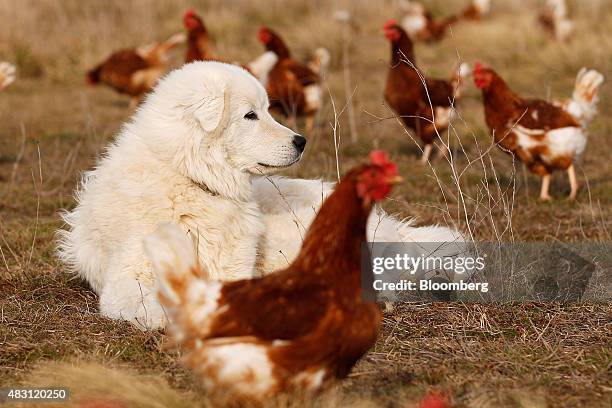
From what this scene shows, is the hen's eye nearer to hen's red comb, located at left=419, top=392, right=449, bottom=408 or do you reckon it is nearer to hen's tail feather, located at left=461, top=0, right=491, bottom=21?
hen's red comb, located at left=419, top=392, right=449, bottom=408

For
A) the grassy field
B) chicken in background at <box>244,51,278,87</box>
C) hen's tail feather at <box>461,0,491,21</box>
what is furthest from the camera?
hen's tail feather at <box>461,0,491,21</box>

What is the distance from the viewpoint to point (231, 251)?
526cm

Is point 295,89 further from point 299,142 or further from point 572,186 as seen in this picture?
point 299,142

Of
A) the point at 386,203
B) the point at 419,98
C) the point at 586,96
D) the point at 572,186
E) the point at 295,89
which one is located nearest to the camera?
the point at 386,203

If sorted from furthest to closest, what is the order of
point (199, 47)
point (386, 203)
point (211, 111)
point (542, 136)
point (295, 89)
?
point (199, 47) < point (295, 89) < point (542, 136) < point (386, 203) < point (211, 111)

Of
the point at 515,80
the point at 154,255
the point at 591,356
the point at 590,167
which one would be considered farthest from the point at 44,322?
the point at 515,80

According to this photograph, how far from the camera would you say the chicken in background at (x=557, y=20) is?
17.3m

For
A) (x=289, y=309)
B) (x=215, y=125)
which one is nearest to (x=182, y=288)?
(x=289, y=309)

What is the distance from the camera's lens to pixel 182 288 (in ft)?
11.7

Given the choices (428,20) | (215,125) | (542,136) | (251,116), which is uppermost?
(428,20)

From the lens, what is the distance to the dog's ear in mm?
5012

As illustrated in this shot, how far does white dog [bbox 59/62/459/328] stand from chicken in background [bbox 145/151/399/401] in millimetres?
1419

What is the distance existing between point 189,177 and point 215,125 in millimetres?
355

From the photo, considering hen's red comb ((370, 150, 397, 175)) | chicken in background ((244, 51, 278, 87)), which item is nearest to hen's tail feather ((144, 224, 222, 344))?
hen's red comb ((370, 150, 397, 175))
